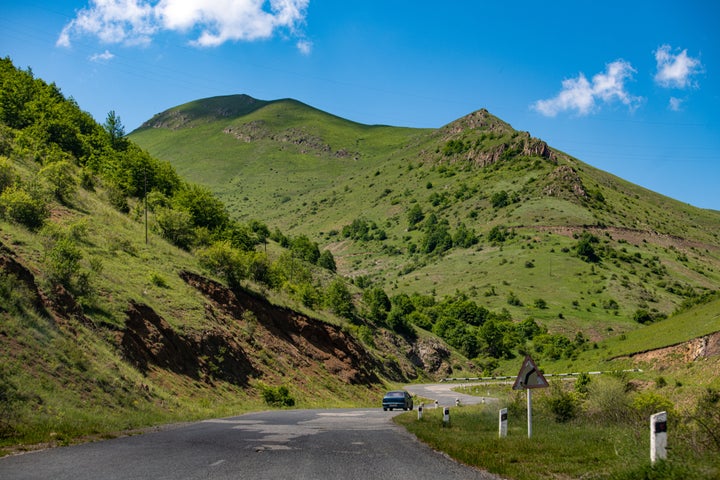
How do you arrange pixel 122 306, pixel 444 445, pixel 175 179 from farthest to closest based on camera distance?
pixel 175 179 < pixel 122 306 < pixel 444 445

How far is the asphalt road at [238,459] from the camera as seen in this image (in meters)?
10.2

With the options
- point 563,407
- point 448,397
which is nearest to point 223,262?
point 448,397

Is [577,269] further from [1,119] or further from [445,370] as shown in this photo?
[1,119]

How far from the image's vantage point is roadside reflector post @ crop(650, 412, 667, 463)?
967 centimetres

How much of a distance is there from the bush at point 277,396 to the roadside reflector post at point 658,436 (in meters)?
29.2

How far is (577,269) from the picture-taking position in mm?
122938

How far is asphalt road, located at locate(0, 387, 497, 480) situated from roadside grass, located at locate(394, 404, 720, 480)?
2.44ft

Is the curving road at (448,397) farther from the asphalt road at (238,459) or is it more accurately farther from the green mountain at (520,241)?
the green mountain at (520,241)

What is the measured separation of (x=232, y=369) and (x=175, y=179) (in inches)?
1709

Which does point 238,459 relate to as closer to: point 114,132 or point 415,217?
point 114,132

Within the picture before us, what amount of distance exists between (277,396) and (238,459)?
25741 mm

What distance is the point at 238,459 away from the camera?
12.1m

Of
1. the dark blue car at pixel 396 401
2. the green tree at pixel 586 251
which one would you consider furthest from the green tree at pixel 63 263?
the green tree at pixel 586 251

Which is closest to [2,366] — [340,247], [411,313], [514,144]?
[411,313]
